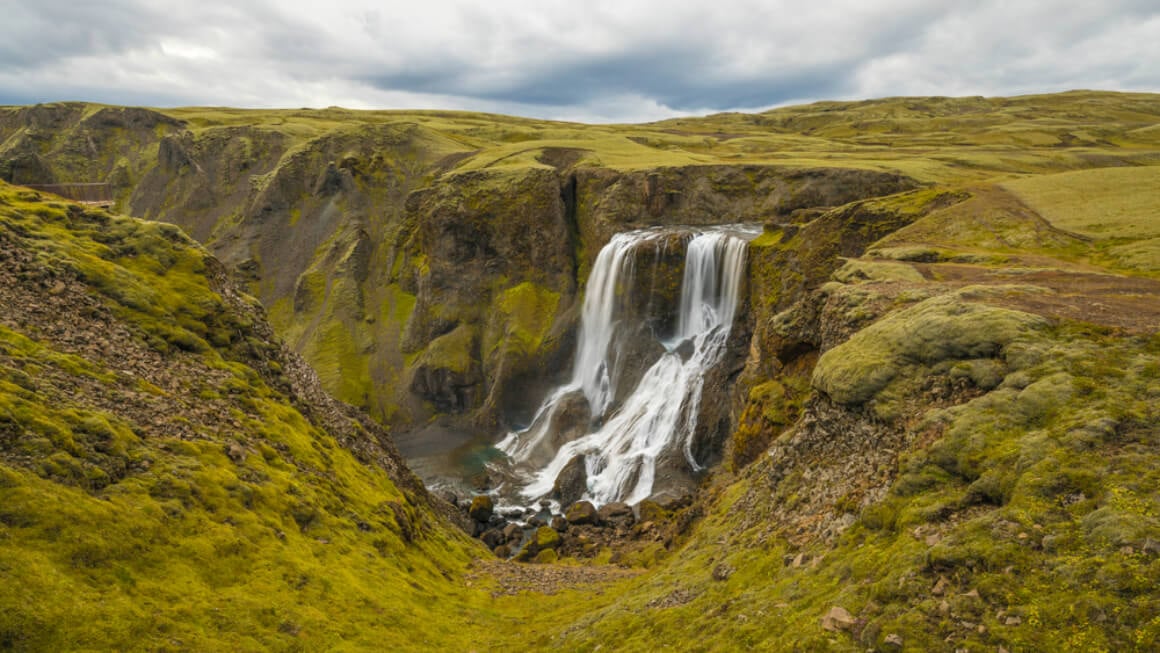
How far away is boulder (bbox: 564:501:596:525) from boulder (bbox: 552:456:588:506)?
637cm

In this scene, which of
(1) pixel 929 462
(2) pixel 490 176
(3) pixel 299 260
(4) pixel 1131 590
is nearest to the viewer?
(4) pixel 1131 590

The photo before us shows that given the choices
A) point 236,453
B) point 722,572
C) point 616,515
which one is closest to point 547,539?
point 616,515

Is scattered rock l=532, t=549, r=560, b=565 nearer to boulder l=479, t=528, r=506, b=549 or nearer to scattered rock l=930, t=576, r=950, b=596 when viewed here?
boulder l=479, t=528, r=506, b=549

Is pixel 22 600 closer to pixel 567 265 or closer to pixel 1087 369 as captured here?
pixel 1087 369

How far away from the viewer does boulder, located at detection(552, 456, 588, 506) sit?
169 ft

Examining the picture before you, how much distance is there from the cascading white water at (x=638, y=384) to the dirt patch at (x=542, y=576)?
1658 centimetres

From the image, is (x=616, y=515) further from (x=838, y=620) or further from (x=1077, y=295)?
(x=838, y=620)

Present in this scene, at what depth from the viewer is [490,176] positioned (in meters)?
87.8

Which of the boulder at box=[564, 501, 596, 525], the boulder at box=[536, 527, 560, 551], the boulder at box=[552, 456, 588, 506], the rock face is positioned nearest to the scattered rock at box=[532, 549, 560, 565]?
the boulder at box=[536, 527, 560, 551]

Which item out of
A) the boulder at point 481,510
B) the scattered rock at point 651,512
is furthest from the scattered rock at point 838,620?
the boulder at point 481,510

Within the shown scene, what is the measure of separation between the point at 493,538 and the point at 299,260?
249 feet

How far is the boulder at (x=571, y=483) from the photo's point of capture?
169 feet

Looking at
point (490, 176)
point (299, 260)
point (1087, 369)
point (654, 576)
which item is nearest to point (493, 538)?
point (654, 576)

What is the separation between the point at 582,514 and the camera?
43.9 meters
